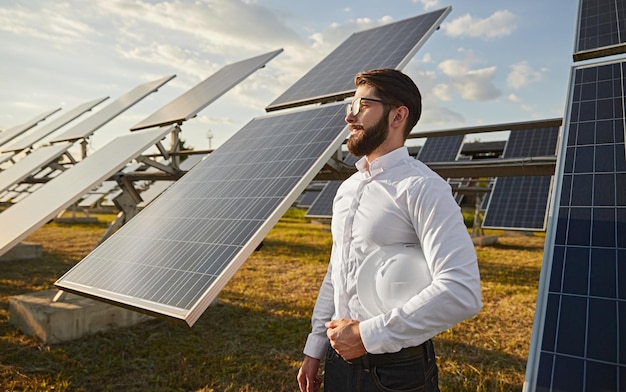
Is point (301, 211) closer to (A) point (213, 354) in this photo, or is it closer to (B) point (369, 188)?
(A) point (213, 354)

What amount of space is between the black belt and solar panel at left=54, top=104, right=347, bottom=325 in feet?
4.76

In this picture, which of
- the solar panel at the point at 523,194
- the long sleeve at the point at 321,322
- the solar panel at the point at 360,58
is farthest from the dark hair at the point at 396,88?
the solar panel at the point at 523,194

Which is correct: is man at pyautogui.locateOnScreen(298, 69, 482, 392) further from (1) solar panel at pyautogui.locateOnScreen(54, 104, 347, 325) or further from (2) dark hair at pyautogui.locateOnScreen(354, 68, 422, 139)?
(1) solar panel at pyautogui.locateOnScreen(54, 104, 347, 325)

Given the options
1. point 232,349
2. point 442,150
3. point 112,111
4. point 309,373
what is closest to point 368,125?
point 309,373

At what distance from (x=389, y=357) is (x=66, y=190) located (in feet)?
17.3

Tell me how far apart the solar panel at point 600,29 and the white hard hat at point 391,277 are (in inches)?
135

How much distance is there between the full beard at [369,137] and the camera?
6.34ft

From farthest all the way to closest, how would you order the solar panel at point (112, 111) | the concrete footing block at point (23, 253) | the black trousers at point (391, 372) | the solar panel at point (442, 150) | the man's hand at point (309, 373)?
the solar panel at point (442, 150) < the concrete footing block at point (23, 253) < the solar panel at point (112, 111) < the man's hand at point (309, 373) < the black trousers at point (391, 372)

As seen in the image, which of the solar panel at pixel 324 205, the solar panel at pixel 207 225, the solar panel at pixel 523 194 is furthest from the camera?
the solar panel at pixel 324 205

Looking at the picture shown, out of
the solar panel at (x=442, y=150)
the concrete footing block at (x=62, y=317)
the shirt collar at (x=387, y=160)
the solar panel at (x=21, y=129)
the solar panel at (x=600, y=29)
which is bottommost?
the solar panel at (x=442, y=150)

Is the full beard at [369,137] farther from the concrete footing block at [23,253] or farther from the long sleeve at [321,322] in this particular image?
the concrete footing block at [23,253]

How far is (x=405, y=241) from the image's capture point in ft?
5.84

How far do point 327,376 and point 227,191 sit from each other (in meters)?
2.83

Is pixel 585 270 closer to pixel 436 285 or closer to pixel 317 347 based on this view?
pixel 436 285
